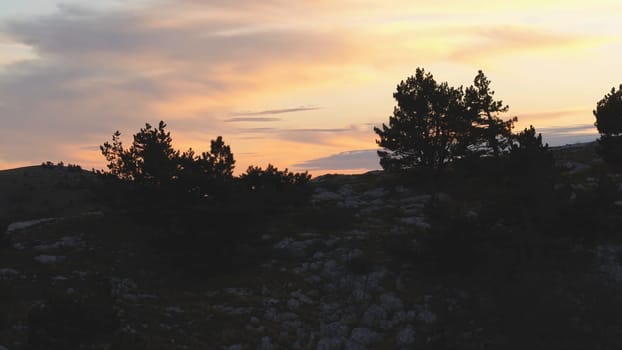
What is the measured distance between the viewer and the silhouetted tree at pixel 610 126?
132 feet

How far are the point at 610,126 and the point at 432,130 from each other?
13287 mm

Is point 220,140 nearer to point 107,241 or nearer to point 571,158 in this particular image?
point 107,241

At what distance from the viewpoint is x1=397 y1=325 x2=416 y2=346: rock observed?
1730 centimetres

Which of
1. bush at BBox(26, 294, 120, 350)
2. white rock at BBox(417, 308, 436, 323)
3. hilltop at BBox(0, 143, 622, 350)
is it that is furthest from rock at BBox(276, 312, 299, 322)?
bush at BBox(26, 294, 120, 350)

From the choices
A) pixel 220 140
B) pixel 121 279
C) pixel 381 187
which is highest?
pixel 220 140

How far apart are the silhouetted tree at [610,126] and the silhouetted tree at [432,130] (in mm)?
7338

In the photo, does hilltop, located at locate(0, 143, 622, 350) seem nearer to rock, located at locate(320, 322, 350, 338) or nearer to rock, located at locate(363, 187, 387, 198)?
rock, located at locate(320, 322, 350, 338)

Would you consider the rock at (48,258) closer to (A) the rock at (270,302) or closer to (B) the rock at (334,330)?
(A) the rock at (270,302)

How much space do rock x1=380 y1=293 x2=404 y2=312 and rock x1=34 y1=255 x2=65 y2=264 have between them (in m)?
13.4

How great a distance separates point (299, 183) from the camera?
117 ft

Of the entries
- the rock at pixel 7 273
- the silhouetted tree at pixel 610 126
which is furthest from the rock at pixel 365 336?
the silhouetted tree at pixel 610 126

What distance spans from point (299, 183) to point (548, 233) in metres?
16.1

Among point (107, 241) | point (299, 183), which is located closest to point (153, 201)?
point (107, 241)

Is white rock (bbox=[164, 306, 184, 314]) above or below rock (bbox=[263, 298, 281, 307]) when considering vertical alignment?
above
